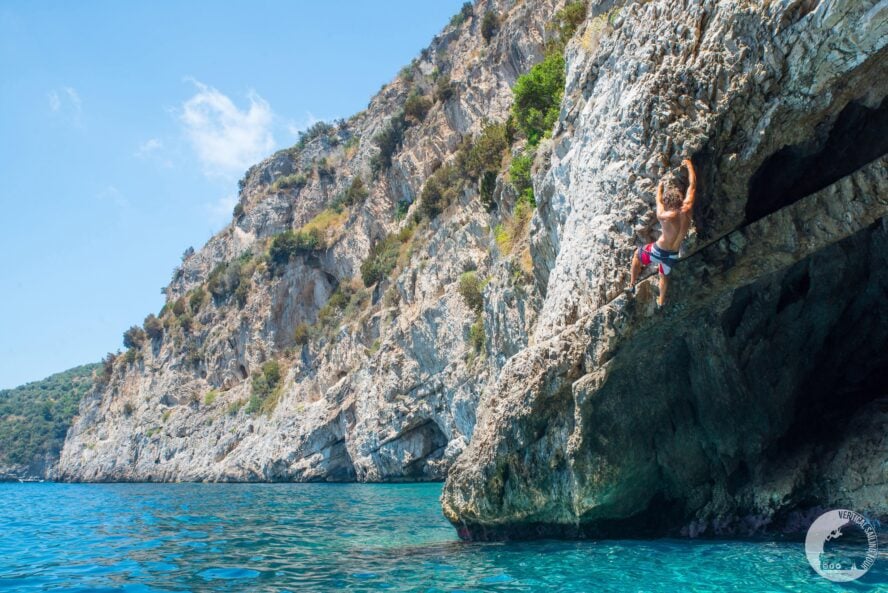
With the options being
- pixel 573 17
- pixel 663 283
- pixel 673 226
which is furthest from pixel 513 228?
pixel 673 226

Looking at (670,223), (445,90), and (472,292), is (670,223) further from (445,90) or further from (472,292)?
(445,90)

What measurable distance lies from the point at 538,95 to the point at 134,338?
2178 inches

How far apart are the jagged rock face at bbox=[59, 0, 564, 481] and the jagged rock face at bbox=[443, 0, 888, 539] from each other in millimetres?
7736

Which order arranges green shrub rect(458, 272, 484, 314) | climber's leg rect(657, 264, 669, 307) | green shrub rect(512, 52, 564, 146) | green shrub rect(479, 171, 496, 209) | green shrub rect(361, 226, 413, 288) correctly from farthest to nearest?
green shrub rect(361, 226, 413, 288), green shrub rect(458, 272, 484, 314), green shrub rect(479, 171, 496, 209), green shrub rect(512, 52, 564, 146), climber's leg rect(657, 264, 669, 307)

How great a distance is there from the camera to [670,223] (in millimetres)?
7938

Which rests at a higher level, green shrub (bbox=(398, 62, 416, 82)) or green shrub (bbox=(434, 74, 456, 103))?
green shrub (bbox=(398, 62, 416, 82))

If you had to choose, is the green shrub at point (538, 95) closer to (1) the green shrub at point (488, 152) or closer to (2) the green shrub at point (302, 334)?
(1) the green shrub at point (488, 152)

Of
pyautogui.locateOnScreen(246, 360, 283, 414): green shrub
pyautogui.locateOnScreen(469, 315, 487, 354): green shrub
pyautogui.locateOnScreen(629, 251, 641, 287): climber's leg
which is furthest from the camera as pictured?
pyautogui.locateOnScreen(246, 360, 283, 414): green shrub

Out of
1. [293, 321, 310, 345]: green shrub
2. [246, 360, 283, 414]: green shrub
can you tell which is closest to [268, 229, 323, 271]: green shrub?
[293, 321, 310, 345]: green shrub

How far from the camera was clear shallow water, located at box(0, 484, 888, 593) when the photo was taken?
23.9 feet

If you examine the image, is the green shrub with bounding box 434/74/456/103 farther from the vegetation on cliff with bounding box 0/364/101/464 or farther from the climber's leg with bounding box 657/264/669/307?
the vegetation on cliff with bounding box 0/364/101/464

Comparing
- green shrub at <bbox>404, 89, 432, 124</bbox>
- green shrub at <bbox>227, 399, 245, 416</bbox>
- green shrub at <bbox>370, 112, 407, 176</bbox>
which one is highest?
green shrub at <bbox>404, 89, 432, 124</bbox>

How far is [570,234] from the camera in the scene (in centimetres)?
1136

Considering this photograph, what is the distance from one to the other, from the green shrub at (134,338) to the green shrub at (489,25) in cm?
4574
